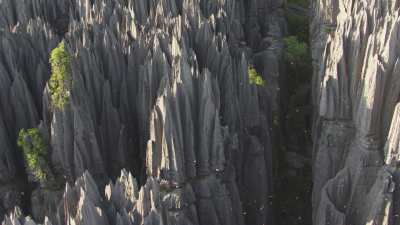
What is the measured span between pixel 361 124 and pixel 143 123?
6.06 meters

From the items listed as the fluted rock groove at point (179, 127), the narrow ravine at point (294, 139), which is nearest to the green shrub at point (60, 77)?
the fluted rock groove at point (179, 127)

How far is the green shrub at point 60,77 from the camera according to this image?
39.7 ft

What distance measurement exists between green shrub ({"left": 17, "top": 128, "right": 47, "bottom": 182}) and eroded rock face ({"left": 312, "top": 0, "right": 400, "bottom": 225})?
7.26 metres

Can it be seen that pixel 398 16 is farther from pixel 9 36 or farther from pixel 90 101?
pixel 9 36

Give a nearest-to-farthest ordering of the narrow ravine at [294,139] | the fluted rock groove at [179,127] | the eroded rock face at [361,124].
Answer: the eroded rock face at [361,124] < the fluted rock groove at [179,127] < the narrow ravine at [294,139]

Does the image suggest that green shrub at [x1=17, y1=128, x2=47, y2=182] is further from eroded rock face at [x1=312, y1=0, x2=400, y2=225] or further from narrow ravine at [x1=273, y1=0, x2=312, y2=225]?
narrow ravine at [x1=273, y1=0, x2=312, y2=225]

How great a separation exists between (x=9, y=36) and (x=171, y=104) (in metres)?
7.89

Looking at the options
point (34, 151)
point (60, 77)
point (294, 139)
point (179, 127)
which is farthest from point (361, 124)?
point (294, 139)

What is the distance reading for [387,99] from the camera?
11.6 meters

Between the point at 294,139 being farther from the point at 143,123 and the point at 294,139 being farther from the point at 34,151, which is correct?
the point at 34,151

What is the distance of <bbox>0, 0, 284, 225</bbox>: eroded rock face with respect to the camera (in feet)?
36.1

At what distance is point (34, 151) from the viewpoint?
12.4 metres

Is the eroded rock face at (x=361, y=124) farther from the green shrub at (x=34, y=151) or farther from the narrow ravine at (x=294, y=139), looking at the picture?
the green shrub at (x=34, y=151)

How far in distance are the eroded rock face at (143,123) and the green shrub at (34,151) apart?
1.06 ft
